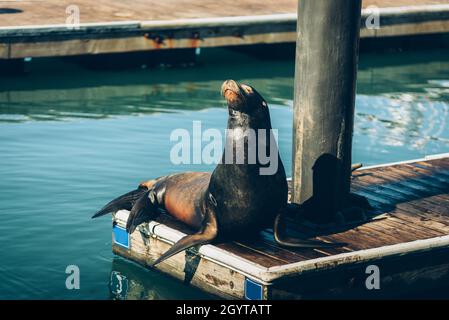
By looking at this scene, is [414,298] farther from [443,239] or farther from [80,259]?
[80,259]

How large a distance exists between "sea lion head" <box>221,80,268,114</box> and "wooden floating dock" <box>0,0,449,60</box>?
997 cm

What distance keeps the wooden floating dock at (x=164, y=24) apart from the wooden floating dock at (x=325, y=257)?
888 cm

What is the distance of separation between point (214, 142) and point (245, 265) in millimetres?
6313

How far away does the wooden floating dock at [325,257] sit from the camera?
7.92 m

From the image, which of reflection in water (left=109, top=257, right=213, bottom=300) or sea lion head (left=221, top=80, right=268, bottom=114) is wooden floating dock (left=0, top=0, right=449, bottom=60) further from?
sea lion head (left=221, top=80, right=268, bottom=114)

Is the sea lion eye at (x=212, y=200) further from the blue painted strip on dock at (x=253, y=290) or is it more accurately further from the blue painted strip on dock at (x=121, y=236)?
the blue painted strip on dock at (x=121, y=236)

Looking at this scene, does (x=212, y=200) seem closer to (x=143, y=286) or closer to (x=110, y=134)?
(x=143, y=286)

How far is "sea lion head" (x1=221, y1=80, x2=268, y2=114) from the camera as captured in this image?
811 centimetres

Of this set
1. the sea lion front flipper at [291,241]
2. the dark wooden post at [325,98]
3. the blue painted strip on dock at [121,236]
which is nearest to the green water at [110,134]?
the blue painted strip on dock at [121,236]

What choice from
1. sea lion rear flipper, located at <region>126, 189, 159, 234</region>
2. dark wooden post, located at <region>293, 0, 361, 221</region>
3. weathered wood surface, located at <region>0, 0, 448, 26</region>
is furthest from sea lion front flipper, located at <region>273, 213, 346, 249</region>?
weathered wood surface, located at <region>0, 0, 448, 26</region>

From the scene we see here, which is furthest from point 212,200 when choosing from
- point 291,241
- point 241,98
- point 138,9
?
point 138,9

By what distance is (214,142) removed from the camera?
46.3 ft
